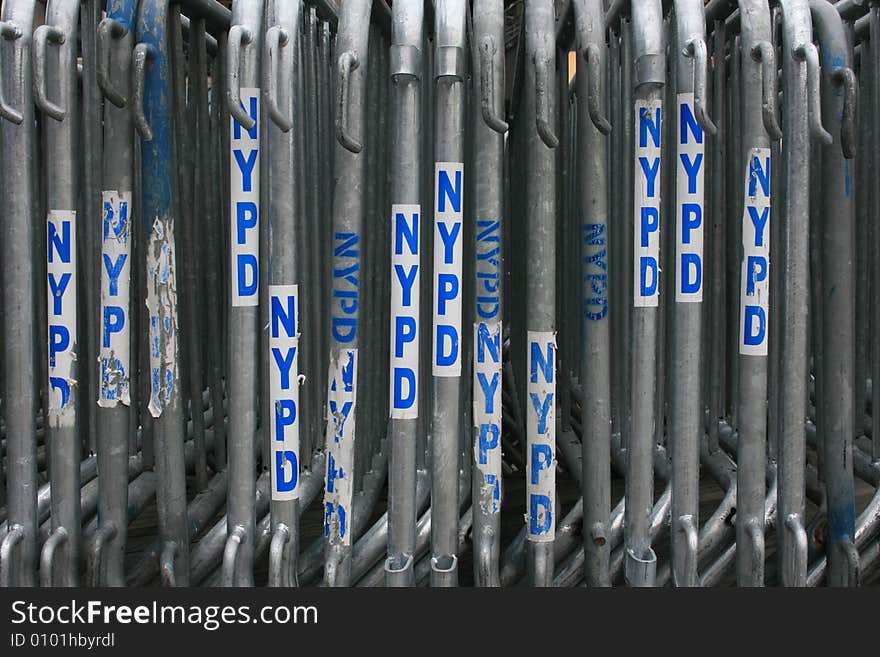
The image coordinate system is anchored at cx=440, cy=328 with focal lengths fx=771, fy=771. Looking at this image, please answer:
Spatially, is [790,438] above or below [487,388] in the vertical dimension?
below

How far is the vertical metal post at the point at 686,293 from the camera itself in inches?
63.6

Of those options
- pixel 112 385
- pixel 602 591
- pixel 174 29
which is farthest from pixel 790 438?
pixel 174 29

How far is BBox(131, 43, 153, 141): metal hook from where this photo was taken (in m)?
1.54

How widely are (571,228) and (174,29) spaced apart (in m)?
1.46

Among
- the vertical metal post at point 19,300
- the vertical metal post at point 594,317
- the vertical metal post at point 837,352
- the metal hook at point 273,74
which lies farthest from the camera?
the vertical metal post at point 837,352

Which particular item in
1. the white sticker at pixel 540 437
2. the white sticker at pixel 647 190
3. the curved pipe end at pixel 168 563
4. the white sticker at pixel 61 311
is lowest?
the curved pipe end at pixel 168 563

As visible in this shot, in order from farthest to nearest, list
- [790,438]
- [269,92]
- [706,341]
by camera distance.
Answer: [706,341] < [790,438] < [269,92]

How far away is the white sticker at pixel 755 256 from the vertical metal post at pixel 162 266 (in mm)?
1256

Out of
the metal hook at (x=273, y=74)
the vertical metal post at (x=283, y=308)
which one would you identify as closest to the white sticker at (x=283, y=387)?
the vertical metal post at (x=283, y=308)

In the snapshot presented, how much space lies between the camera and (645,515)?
1.75 metres

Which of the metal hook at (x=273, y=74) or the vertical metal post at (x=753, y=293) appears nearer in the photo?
the metal hook at (x=273, y=74)

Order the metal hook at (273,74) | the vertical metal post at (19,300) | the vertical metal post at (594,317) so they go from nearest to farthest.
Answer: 1. the metal hook at (273,74)
2. the vertical metal post at (19,300)
3. the vertical metal post at (594,317)

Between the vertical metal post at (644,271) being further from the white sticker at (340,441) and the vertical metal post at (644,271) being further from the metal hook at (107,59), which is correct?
the metal hook at (107,59)

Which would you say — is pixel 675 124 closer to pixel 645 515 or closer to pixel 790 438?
pixel 790 438
